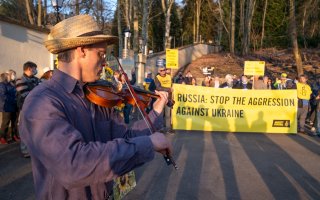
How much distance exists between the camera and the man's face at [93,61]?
1719mm

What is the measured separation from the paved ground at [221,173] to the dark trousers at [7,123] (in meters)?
0.45

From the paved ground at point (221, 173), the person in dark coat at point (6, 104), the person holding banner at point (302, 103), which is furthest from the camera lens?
the person holding banner at point (302, 103)

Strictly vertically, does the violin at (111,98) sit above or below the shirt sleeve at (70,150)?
above

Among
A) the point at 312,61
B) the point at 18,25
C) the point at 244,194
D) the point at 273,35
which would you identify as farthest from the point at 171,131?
the point at 273,35

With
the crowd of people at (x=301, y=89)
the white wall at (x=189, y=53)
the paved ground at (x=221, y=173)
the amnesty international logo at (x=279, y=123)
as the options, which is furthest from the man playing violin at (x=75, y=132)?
the white wall at (x=189, y=53)

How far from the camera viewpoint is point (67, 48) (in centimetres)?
167

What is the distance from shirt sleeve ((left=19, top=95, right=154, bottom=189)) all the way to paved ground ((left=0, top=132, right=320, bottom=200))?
328cm

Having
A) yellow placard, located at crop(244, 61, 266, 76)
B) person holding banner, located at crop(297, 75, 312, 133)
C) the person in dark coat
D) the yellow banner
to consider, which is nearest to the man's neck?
the person in dark coat

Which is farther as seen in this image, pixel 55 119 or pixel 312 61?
pixel 312 61

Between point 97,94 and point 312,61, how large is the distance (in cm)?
2668

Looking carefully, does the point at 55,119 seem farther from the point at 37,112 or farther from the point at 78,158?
the point at 78,158

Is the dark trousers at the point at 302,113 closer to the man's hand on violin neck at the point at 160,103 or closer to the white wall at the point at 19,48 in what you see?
the white wall at the point at 19,48

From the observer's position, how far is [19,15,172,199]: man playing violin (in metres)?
1.37

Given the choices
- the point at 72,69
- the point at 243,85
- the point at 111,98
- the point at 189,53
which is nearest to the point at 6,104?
the point at 111,98
